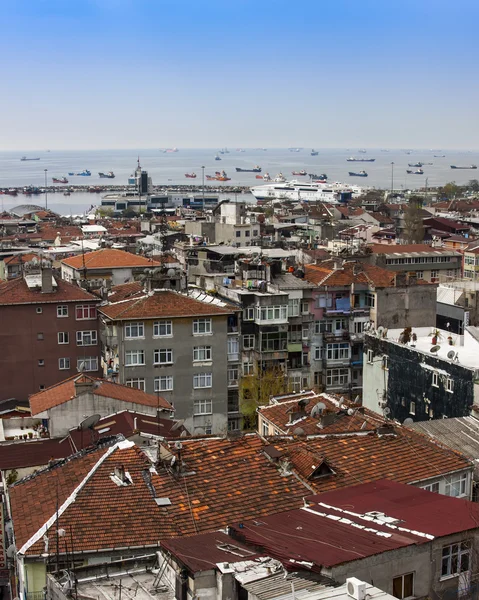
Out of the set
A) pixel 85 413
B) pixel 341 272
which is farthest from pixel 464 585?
pixel 341 272

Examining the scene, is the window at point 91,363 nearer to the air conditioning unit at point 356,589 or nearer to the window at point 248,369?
the window at point 248,369

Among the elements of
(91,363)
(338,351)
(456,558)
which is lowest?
(338,351)

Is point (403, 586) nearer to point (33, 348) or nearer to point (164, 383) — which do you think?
point (164, 383)

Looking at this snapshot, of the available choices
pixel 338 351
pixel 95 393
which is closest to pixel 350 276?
pixel 338 351

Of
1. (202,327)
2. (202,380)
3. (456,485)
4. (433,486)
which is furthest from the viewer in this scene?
(202,380)

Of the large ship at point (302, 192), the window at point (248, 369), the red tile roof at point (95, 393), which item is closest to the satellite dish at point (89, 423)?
the red tile roof at point (95, 393)

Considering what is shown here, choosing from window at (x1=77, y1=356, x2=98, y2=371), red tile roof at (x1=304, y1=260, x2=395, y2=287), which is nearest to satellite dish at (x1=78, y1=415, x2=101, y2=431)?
window at (x1=77, y1=356, x2=98, y2=371)

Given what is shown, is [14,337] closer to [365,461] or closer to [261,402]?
[261,402]
